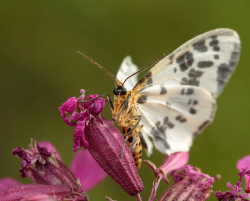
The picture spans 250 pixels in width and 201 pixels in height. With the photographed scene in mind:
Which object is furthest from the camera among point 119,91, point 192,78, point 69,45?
point 69,45

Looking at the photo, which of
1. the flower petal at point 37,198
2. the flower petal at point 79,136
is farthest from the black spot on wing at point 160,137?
the flower petal at point 37,198

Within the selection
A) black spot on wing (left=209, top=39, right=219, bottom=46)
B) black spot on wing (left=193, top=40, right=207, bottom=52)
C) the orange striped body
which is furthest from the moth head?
black spot on wing (left=209, top=39, right=219, bottom=46)

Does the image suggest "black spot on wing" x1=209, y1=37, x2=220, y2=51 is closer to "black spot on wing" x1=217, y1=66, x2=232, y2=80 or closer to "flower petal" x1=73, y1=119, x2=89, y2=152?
"black spot on wing" x1=217, y1=66, x2=232, y2=80

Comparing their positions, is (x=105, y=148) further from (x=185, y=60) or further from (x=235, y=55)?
(x=235, y=55)

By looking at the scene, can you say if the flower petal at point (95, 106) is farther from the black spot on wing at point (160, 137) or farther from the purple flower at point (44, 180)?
the black spot on wing at point (160, 137)

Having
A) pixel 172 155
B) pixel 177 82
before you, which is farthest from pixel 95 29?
pixel 172 155

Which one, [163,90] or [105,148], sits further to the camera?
[163,90]

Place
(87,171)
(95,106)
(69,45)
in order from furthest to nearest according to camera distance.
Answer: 1. (69,45)
2. (87,171)
3. (95,106)

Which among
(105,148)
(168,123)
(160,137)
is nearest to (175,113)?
(168,123)

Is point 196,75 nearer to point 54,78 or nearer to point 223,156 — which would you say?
point 223,156
